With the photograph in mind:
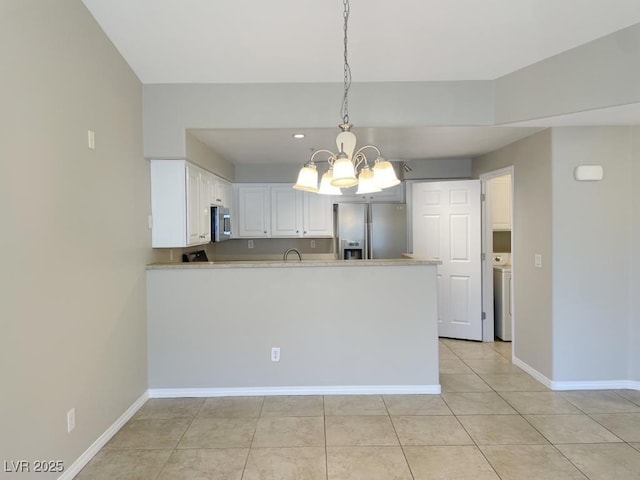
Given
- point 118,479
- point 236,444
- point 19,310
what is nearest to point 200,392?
point 236,444

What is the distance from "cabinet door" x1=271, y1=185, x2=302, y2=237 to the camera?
17.8 ft

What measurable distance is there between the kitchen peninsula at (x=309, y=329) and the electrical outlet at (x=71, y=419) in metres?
1.08

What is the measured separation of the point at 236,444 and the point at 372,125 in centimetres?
264

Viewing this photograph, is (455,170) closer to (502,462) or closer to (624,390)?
(624,390)

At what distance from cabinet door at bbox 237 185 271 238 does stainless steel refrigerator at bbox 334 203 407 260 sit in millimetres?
1024

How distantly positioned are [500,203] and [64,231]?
491 cm

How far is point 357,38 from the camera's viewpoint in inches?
108

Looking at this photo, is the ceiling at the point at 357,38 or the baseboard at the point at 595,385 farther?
the baseboard at the point at 595,385

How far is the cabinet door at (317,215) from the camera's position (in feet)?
17.7

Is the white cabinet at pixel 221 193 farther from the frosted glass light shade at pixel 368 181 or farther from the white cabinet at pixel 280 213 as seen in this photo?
the frosted glass light shade at pixel 368 181

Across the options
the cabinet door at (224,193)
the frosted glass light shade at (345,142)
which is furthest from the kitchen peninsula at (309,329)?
the cabinet door at (224,193)

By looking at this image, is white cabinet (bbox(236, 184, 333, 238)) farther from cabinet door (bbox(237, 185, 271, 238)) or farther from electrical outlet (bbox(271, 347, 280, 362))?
electrical outlet (bbox(271, 347, 280, 362))

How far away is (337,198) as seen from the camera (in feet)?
17.7

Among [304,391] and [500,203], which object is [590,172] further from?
[304,391]
